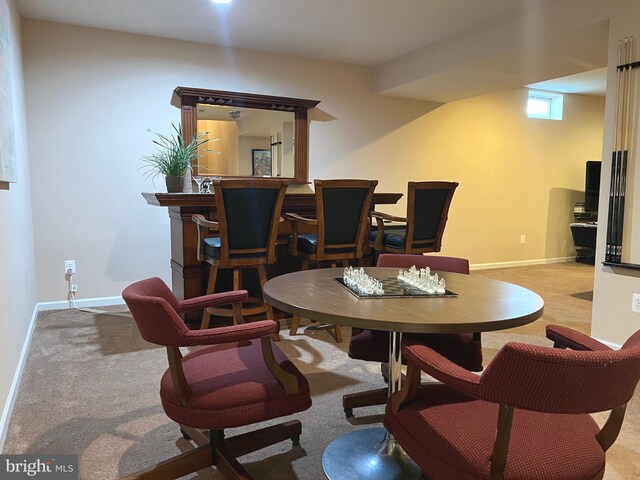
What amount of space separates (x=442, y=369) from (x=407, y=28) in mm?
3547

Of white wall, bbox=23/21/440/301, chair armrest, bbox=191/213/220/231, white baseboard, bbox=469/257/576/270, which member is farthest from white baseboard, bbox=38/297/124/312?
white baseboard, bbox=469/257/576/270

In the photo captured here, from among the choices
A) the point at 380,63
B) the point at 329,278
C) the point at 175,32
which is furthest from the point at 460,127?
the point at 329,278

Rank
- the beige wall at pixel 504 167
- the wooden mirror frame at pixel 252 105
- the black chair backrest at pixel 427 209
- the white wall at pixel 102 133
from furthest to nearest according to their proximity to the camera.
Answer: the beige wall at pixel 504 167 < the wooden mirror frame at pixel 252 105 < the white wall at pixel 102 133 < the black chair backrest at pixel 427 209

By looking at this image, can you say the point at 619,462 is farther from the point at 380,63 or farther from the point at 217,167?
the point at 380,63

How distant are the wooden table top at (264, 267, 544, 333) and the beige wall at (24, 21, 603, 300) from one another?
2887 millimetres

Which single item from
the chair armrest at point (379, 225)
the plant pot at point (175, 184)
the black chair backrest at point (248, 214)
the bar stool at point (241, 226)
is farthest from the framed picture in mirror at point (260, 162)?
the black chair backrest at point (248, 214)

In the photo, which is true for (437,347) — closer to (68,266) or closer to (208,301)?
(208,301)

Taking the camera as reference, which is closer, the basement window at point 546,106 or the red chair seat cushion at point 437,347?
the red chair seat cushion at point 437,347

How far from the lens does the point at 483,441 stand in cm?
118

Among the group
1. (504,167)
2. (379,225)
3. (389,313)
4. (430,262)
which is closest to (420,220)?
(379,225)

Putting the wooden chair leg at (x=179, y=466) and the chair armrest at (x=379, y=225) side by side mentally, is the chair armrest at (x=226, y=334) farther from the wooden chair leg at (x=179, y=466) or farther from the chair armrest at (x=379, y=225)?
the chair armrest at (x=379, y=225)

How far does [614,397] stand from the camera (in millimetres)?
1021

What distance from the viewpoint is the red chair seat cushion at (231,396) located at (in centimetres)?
141

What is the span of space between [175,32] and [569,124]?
5483 mm
